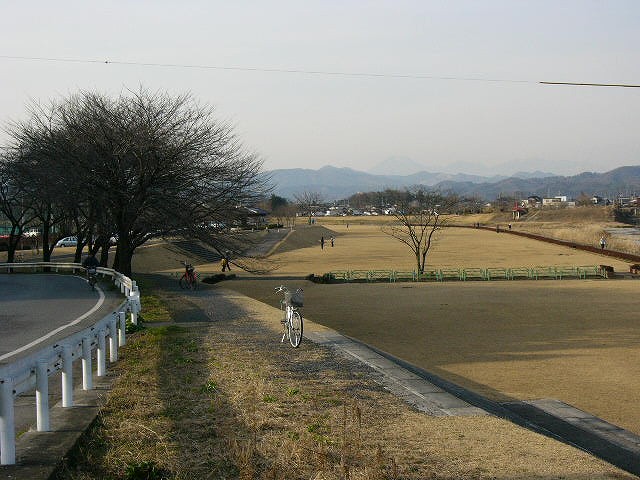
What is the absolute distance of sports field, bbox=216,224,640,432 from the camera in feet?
41.7

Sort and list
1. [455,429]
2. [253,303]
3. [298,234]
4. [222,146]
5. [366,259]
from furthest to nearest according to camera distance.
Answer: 1. [298,234]
2. [366,259]
3. [222,146]
4. [253,303]
5. [455,429]

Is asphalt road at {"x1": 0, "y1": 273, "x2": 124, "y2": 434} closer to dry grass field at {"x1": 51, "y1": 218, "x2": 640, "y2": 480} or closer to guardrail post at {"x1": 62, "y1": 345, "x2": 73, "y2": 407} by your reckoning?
guardrail post at {"x1": 62, "y1": 345, "x2": 73, "y2": 407}

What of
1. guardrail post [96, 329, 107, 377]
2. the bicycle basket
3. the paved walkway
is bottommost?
the paved walkway

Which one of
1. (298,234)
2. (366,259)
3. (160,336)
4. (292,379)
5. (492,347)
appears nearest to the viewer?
(292,379)

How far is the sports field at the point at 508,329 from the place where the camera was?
1270 centimetres

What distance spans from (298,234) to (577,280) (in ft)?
186

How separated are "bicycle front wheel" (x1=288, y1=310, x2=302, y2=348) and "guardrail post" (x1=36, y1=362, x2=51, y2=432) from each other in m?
6.13

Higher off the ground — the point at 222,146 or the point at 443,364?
the point at 222,146

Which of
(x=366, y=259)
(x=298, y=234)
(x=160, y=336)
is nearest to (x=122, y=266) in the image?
(x=160, y=336)

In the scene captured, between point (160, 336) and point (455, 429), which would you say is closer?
point (455, 429)

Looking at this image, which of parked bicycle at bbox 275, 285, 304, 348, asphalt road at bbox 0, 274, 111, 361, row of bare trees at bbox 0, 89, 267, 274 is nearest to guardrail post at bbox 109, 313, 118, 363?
asphalt road at bbox 0, 274, 111, 361

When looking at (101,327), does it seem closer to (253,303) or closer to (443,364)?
(443,364)

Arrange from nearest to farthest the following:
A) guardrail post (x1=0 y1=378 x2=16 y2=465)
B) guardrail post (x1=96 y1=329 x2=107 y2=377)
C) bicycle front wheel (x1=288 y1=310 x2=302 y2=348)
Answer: guardrail post (x1=0 y1=378 x2=16 y2=465)
guardrail post (x1=96 y1=329 x2=107 y2=377)
bicycle front wheel (x1=288 y1=310 x2=302 y2=348)

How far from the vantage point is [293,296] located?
12.8 m
